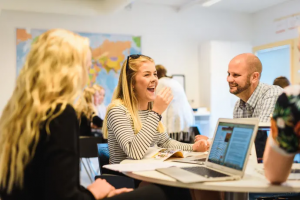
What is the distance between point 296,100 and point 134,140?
0.98 meters

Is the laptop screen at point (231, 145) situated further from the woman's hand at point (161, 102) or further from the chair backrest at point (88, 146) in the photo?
the chair backrest at point (88, 146)

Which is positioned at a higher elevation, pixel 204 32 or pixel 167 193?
pixel 204 32

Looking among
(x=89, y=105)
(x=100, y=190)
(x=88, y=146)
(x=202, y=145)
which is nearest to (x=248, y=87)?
(x=202, y=145)

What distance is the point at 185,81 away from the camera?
6.79m

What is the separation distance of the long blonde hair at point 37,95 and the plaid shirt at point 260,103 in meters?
1.51

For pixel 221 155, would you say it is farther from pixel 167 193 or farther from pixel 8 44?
pixel 8 44

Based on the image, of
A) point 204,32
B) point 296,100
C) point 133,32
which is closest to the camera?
point 296,100

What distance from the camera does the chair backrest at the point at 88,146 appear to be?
4.16 m

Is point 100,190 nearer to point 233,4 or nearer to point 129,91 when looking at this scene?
point 129,91

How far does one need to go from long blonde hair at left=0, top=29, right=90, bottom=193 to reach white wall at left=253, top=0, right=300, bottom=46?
18.7ft

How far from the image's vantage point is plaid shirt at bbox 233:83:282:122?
8.04 feet

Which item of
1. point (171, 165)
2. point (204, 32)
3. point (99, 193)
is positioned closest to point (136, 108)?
point (171, 165)

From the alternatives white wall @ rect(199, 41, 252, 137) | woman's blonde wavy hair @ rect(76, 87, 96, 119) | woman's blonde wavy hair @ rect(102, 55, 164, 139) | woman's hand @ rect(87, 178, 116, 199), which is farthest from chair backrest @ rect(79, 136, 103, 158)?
white wall @ rect(199, 41, 252, 137)

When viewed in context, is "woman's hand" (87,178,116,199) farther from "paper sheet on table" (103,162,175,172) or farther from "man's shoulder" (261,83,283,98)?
"man's shoulder" (261,83,283,98)
